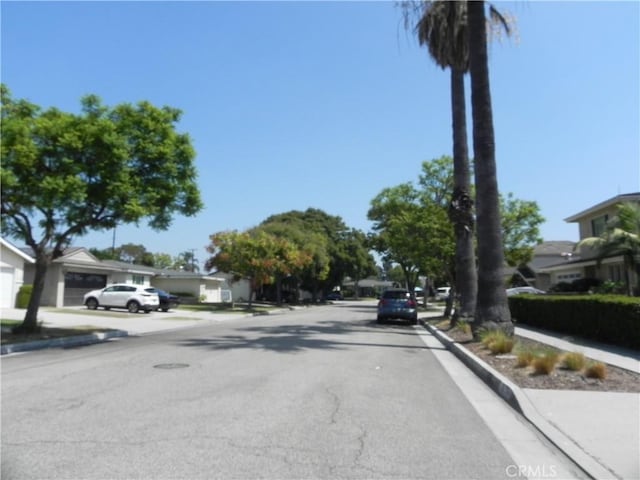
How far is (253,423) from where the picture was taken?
648cm

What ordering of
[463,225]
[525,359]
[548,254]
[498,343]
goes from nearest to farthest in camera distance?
[525,359] < [498,343] < [463,225] < [548,254]

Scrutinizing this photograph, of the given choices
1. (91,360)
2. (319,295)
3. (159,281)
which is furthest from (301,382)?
(319,295)

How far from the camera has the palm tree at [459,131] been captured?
2122 centimetres

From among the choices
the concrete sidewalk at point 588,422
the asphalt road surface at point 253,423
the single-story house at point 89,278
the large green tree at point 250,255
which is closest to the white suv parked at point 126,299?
the single-story house at point 89,278

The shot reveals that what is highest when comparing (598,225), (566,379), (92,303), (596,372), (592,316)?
(598,225)

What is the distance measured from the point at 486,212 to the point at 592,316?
453cm

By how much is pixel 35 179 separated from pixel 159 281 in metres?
38.8

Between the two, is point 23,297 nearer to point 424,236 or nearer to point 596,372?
point 424,236

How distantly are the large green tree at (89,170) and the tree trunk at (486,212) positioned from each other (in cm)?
894

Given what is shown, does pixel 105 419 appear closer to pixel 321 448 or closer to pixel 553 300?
pixel 321 448

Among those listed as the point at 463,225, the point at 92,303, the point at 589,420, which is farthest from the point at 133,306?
the point at 589,420

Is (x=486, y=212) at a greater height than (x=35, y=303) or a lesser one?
greater

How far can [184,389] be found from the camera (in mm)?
8539

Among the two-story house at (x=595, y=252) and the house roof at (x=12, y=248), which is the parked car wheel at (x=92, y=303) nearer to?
the house roof at (x=12, y=248)
